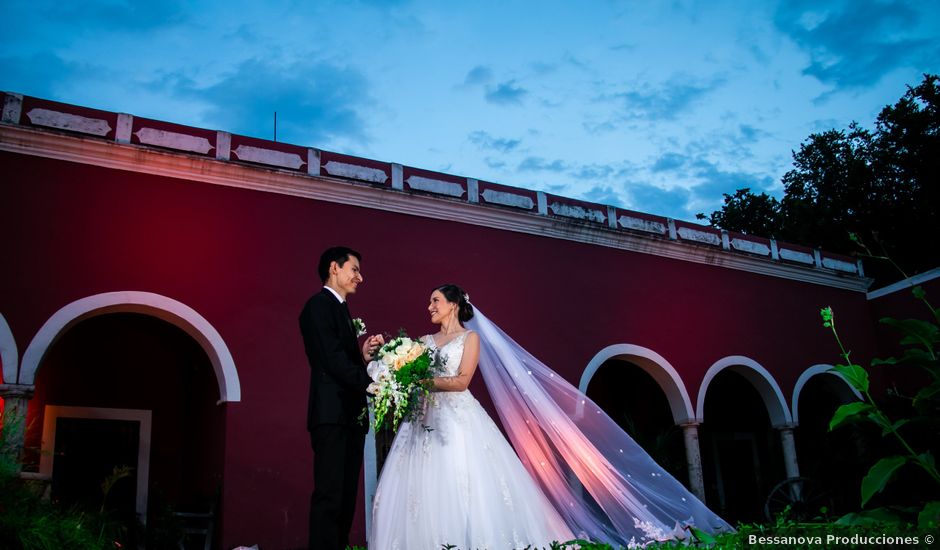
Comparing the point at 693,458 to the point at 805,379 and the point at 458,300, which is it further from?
the point at 458,300

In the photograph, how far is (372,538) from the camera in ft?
13.7

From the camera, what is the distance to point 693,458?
1048cm

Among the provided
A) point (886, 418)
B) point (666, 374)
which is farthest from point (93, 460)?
point (886, 418)

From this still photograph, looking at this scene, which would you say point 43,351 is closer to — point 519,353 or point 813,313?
point 519,353

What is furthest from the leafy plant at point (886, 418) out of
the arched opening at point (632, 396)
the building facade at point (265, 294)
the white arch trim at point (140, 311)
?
the arched opening at point (632, 396)

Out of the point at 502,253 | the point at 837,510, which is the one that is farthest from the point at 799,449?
the point at 502,253

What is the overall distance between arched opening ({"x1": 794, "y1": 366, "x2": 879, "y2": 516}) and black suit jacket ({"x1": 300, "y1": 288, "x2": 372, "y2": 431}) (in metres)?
2.92

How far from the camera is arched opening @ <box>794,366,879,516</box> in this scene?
7246mm

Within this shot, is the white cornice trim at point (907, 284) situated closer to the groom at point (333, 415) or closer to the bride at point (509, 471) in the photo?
the bride at point (509, 471)

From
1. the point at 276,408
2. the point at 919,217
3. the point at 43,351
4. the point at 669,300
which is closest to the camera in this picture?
the point at 43,351

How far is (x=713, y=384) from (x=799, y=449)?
1.80 meters

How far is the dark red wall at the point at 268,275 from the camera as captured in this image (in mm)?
7195

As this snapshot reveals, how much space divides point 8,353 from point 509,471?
4.76m

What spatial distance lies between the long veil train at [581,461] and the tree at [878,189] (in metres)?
13.5
